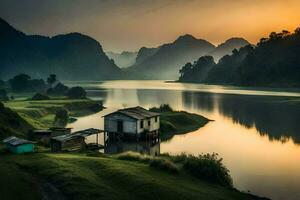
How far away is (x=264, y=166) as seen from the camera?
55.0 metres

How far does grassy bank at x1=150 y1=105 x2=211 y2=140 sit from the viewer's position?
3346 inches

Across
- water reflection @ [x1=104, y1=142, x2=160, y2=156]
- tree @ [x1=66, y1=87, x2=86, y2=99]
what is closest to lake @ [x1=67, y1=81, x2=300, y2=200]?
water reflection @ [x1=104, y1=142, x2=160, y2=156]

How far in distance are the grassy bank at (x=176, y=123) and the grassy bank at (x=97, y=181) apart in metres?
39.5

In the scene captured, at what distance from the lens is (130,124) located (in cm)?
7219

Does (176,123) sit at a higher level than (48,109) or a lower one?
lower

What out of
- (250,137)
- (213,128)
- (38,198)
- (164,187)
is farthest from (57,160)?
(213,128)

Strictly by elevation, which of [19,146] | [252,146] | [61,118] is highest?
[19,146]

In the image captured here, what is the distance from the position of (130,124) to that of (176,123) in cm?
2467

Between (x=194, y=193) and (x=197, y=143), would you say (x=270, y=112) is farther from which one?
(x=194, y=193)

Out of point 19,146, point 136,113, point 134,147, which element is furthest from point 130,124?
point 19,146

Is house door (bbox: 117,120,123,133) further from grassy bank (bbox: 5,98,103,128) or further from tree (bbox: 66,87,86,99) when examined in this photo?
tree (bbox: 66,87,86,99)

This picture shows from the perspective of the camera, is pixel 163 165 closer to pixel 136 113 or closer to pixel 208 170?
pixel 208 170

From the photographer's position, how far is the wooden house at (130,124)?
7200 centimetres

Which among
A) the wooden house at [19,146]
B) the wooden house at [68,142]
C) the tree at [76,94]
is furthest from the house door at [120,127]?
the tree at [76,94]
